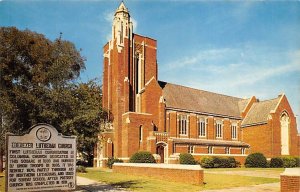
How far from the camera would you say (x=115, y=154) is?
44031mm

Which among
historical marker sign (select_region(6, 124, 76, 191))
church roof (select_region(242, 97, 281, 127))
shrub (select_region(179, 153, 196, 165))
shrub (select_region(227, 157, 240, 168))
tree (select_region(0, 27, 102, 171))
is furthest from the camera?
church roof (select_region(242, 97, 281, 127))

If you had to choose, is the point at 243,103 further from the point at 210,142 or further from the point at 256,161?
the point at 256,161

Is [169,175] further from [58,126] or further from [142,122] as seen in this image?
[142,122]

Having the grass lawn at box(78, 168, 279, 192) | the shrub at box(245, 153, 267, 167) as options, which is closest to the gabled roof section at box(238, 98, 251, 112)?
the shrub at box(245, 153, 267, 167)

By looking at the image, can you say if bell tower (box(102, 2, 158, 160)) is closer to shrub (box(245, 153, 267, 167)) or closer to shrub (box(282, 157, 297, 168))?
shrub (box(245, 153, 267, 167))

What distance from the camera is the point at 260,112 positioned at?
56719 mm

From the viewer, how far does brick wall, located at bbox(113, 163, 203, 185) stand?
66.2ft

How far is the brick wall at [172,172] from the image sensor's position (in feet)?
66.2

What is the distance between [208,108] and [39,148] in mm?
46193

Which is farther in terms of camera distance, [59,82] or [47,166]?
[59,82]

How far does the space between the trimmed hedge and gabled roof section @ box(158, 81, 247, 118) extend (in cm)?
899

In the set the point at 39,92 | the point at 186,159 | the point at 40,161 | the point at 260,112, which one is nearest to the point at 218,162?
the point at 186,159

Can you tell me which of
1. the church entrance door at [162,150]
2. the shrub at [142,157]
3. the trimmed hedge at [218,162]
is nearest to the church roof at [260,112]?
the trimmed hedge at [218,162]


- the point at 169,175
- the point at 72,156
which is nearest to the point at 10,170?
the point at 72,156
